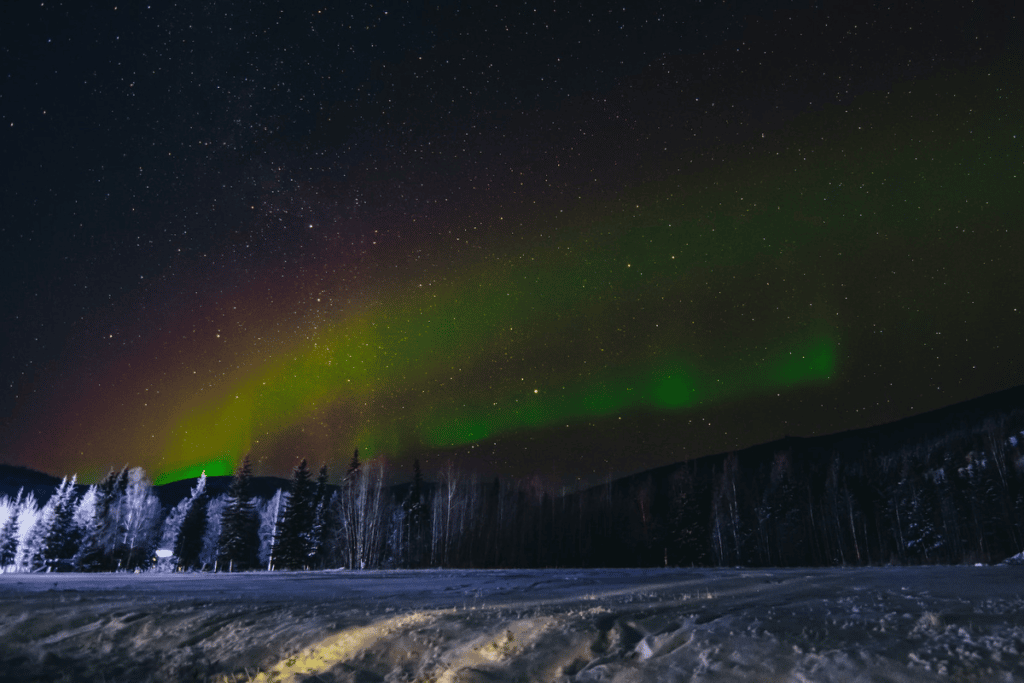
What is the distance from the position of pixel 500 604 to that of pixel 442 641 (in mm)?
4435

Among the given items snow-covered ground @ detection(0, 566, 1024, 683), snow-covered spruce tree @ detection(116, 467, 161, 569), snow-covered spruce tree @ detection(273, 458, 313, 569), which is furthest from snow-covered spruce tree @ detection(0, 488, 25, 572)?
snow-covered ground @ detection(0, 566, 1024, 683)

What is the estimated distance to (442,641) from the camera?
37.0ft

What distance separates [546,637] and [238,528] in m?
61.3

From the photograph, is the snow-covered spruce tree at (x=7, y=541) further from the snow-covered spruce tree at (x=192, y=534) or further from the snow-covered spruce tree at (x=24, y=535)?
the snow-covered spruce tree at (x=192, y=534)

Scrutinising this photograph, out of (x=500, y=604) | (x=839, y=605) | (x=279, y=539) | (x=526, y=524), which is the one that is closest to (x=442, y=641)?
(x=500, y=604)

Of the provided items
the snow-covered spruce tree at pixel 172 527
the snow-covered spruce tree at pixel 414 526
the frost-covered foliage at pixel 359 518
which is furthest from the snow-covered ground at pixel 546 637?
the snow-covered spruce tree at pixel 172 527

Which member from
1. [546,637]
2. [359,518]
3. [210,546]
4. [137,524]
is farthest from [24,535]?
[546,637]

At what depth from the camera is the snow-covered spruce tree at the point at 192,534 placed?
68875mm

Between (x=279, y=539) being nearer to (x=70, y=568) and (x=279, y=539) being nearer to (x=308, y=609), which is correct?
(x=70, y=568)

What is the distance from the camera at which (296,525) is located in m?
60.1

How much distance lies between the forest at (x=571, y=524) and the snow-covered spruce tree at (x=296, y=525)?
14 cm

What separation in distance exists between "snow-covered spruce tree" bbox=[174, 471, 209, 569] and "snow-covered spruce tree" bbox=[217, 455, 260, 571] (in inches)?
356

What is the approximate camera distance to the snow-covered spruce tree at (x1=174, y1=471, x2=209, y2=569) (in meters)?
68.9

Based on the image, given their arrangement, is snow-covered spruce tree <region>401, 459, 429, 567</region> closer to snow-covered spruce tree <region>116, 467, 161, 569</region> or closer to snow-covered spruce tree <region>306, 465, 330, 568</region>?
snow-covered spruce tree <region>306, 465, 330, 568</region>
